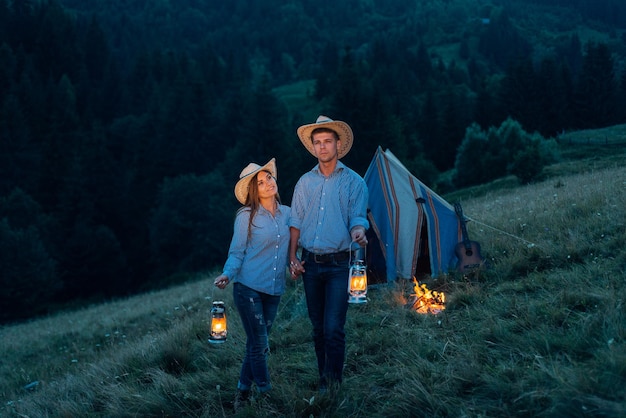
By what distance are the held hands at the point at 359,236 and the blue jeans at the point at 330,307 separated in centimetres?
22

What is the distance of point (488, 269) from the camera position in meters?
7.54

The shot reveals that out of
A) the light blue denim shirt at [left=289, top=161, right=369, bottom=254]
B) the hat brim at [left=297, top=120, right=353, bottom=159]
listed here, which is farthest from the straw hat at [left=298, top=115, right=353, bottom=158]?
the light blue denim shirt at [left=289, top=161, right=369, bottom=254]

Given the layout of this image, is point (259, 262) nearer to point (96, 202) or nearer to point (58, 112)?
point (96, 202)

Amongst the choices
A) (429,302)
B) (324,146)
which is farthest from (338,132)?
(429,302)

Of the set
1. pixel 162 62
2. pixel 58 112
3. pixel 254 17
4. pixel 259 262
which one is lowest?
pixel 259 262

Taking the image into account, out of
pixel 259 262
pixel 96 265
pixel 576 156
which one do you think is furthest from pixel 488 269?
pixel 96 265

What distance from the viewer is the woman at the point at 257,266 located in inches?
188

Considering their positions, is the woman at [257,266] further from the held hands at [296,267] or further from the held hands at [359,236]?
the held hands at [359,236]

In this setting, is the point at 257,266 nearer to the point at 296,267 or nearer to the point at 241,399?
the point at 296,267

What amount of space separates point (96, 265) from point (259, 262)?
149ft

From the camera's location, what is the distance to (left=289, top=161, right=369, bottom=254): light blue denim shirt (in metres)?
4.72

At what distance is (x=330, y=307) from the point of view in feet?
15.2

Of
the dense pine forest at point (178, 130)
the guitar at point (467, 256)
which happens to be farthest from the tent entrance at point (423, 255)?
the dense pine forest at point (178, 130)

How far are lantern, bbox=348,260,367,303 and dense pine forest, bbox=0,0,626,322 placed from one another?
2163cm
